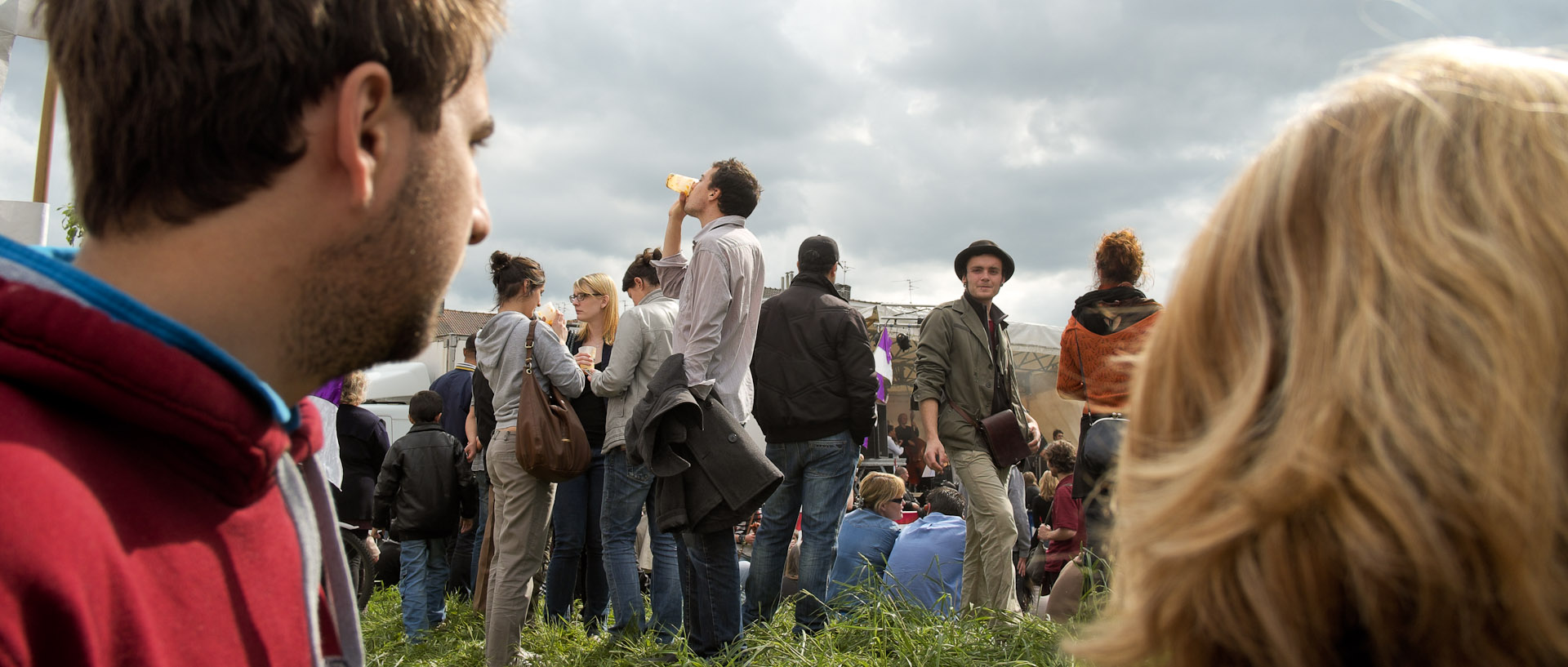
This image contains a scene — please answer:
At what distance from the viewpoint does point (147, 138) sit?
85cm

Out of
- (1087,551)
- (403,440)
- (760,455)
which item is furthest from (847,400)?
(403,440)

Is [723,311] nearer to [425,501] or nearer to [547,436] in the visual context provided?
[547,436]

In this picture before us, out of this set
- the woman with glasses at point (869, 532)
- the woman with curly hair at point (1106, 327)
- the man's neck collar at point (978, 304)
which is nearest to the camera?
the woman with curly hair at point (1106, 327)

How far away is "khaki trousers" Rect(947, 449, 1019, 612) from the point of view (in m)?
4.43

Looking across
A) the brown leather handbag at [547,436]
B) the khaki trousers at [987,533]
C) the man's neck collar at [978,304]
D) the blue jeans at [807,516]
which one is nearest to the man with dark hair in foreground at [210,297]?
the brown leather handbag at [547,436]

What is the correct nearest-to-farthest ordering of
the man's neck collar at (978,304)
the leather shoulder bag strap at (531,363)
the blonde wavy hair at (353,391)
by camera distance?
the leather shoulder bag strap at (531,363)
the man's neck collar at (978,304)
the blonde wavy hair at (353,391)

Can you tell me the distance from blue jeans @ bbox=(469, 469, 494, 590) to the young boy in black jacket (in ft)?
0.19

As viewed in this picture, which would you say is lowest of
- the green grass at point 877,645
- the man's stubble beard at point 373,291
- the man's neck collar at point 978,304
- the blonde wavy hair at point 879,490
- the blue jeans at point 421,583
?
the blue jeans at point 421,583

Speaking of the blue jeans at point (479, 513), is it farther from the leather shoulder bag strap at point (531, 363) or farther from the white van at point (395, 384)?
the white van at point (395, 384)

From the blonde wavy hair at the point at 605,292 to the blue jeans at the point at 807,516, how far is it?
1.55 meters

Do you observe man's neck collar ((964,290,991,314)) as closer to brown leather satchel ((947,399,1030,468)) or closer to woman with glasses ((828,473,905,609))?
brown leather satchel ((947,399,1030,468))

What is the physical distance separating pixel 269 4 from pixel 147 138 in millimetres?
165

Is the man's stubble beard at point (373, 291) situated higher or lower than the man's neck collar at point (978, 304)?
lower

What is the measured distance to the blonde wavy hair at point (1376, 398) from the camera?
0.51 metres
